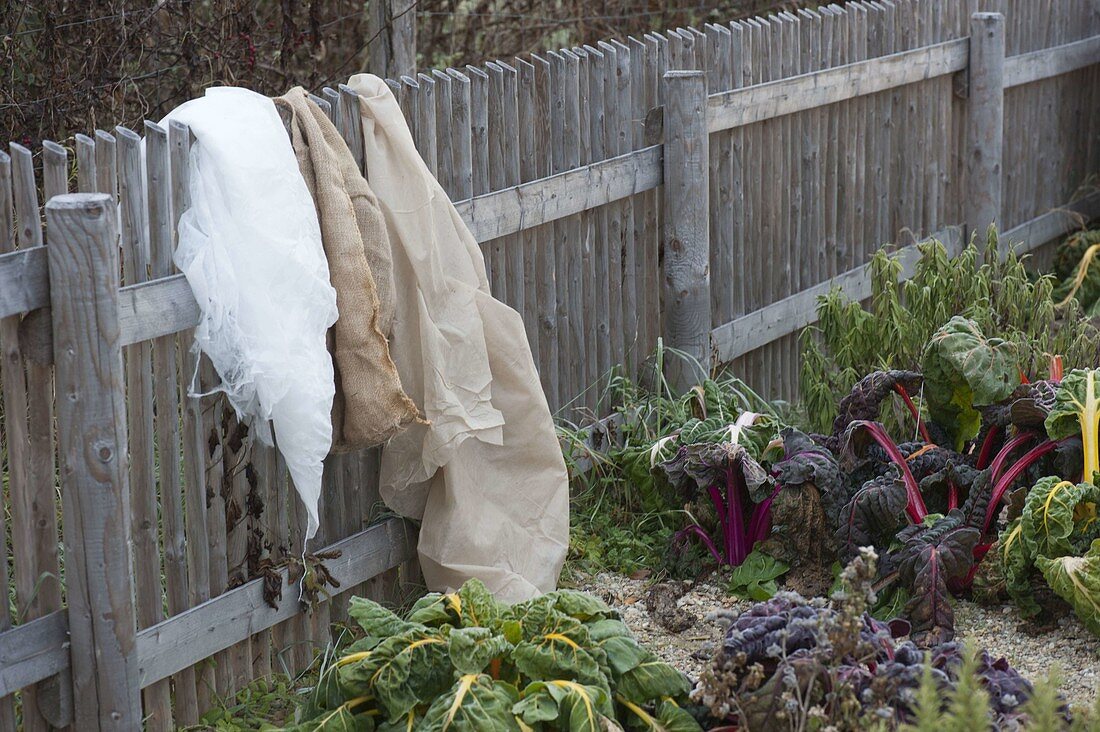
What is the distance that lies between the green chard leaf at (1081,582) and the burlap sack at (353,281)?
1955 mm

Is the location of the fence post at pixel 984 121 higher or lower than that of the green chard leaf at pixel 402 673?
higher

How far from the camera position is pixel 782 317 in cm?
627

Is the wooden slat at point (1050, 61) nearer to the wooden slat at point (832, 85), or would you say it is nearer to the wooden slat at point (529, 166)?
the wooden slat at point (832, 85)

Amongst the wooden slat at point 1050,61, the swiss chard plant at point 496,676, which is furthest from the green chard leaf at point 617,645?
the wooden slat at point 1050,61

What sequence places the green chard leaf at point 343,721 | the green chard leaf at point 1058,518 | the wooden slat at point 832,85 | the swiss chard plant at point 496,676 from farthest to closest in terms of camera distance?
1. the wooden slat at point 832,85
2. the green chard leaf at point 1058,518
3. the green chard leaf at point 343,721
4. the swiss chard plant at point 496,676

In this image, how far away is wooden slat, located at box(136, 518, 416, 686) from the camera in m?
3.50

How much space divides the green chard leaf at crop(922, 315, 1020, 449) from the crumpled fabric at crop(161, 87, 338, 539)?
2118 mm

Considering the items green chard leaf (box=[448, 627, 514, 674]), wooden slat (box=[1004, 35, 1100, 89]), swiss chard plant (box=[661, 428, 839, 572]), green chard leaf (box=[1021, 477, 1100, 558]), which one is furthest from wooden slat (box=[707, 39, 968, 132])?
green chard leaf (box=[448, 627, 514, 674])

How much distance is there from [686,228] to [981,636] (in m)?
1.97

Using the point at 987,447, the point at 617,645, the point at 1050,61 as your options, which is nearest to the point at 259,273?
the point at 617,645

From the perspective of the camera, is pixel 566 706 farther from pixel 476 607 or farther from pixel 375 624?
pixel 375 624

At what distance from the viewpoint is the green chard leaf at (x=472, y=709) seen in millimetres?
3098

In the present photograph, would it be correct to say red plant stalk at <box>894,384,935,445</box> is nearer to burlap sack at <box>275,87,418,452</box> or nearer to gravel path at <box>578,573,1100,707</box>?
gravel path at <box>578,573,1100,707</box>

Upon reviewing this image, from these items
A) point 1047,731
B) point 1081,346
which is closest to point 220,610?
point 1047,731
